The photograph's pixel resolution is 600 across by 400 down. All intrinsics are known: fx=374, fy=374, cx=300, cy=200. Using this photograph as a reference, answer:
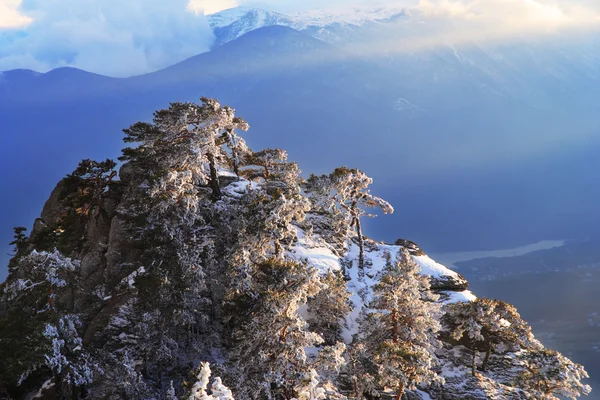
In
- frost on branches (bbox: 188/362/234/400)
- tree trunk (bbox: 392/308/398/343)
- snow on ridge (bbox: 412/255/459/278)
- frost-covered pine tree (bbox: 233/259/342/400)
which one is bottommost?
snow on ridge (bbox: 412/255/459/278)

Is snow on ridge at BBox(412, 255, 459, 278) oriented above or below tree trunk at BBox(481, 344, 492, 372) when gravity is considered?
above

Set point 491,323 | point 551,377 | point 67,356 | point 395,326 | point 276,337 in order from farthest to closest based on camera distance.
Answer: point 491,323, point 551,377, point 395,326, point 67,356, point 276,337

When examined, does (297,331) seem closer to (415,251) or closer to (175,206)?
(175,206)

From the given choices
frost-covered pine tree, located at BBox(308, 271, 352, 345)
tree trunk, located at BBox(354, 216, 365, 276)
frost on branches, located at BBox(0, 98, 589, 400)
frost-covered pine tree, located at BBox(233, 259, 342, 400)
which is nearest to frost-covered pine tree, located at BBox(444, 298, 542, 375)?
frost on branches, located at BBox(0, 98, 589, 400)

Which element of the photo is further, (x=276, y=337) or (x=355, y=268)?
(x=355, y=268)

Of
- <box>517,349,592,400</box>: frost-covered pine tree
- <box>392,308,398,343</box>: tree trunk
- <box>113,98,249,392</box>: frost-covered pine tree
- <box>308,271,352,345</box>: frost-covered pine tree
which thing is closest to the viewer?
<box>113,98,249,392</box>: frost-covered pine tree

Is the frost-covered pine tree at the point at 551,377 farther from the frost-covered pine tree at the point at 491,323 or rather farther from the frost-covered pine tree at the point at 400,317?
the frost-covered pine tree at the point at 400,317

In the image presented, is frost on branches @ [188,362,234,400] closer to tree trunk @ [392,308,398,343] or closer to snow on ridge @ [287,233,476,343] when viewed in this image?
tree trunk @ [392,308,398,343]

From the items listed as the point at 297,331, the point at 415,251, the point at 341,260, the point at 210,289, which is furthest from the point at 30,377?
the point at 415,251

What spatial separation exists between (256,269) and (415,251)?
98.5 feet

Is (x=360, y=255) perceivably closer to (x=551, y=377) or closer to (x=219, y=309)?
(x=219, y=309)

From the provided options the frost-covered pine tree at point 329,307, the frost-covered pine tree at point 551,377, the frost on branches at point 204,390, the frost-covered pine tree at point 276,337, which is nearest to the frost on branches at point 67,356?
the frost-covered pine tree at point 276,337

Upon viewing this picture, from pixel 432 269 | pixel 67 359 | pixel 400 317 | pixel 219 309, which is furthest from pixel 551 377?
pixel 67 359

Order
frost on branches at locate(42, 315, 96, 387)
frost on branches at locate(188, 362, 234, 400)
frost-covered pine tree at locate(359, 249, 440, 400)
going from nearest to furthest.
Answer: frost on branches at locate(188, 362, 234, 400) → frost on branches at locate(42, 315, 96, 387) → frost-covered pine tree at locate(359, 249, 440, 400)
